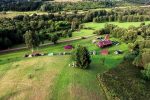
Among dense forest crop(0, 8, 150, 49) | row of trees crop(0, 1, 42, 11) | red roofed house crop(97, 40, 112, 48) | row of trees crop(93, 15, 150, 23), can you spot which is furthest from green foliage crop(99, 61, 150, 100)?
row of trees crop(0, 1, 42, 11)

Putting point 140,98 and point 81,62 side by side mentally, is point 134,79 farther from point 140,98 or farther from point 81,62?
point 81,62

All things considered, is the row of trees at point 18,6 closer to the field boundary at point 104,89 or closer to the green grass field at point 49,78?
the green grass field at point 49,78

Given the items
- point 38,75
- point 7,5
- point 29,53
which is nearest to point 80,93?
point 38,75

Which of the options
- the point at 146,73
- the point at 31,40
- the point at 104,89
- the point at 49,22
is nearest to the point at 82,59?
the point at 104,89

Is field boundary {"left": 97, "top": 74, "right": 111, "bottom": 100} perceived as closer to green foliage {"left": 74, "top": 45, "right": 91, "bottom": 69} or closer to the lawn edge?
the lawn edge

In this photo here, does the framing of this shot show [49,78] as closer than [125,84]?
No

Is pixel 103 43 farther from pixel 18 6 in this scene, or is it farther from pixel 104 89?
pixel 18 6

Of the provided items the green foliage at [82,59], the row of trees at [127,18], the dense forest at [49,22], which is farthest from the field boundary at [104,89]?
the row of trees at [127,18]

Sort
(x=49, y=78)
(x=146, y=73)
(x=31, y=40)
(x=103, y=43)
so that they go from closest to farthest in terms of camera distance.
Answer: (x=49, y=78) → (x=146, y=73) → (x=31, y=40) → (x=103, y=43)
